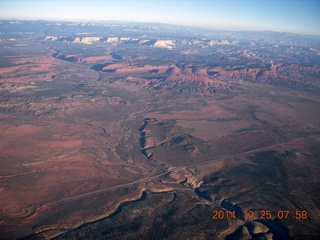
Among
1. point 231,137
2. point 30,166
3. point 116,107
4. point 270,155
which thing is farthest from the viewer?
point 116,107

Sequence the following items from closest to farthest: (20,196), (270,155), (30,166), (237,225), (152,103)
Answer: (237,225) < (20,196) < (30,166) < (270,155) < (152,103)

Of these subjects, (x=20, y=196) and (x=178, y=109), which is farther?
(x=178, y=109)

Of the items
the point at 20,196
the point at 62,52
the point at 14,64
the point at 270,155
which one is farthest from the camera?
the point at 62,52

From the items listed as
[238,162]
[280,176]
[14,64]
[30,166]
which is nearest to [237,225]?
[280,176]

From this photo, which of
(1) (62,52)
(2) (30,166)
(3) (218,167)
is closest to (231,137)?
(3) (218,167)

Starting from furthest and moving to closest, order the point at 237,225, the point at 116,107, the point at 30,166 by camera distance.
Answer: the point at 116,107
the point at 30,166
the point at 237,225

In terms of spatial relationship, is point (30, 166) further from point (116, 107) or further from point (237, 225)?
point (116, 107)

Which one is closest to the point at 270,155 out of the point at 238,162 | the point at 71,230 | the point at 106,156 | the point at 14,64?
the point at 238,162

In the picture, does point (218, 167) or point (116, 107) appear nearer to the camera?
point (218, 167)

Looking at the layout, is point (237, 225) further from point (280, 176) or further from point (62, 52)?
point (62, 52)
